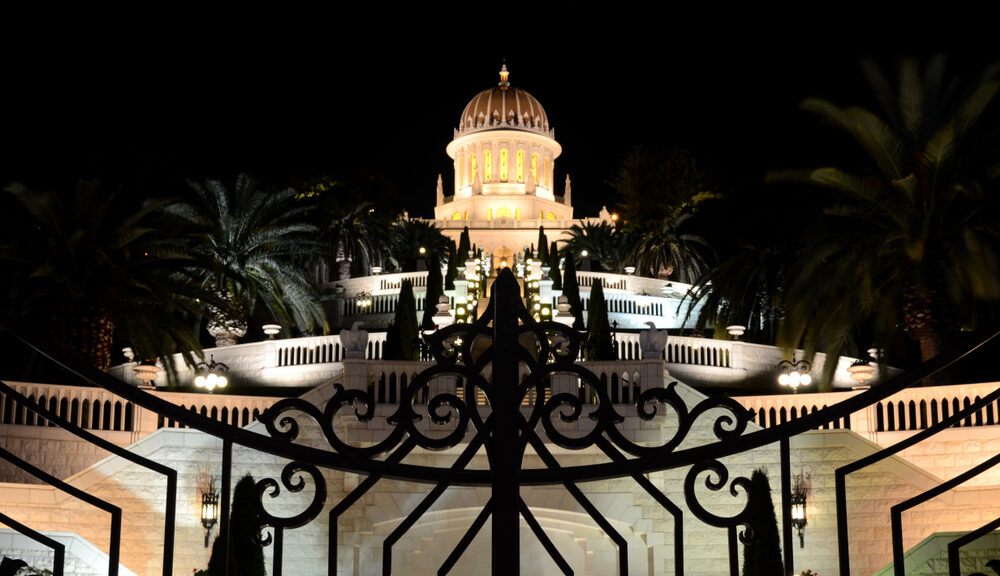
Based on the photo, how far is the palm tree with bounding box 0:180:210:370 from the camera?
70.8 feet

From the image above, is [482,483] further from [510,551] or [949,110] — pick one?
[949,110]

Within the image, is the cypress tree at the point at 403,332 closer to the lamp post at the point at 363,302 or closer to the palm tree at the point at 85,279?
the palm tree at the point at 85,279

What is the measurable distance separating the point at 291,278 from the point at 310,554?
14.5 metres

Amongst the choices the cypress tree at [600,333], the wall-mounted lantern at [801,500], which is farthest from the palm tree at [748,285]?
the wall-mounted lantern at [801,500]

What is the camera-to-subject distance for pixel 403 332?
92.8 ft

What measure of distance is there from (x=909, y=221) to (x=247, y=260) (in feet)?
65.1

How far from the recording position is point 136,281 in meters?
22.6

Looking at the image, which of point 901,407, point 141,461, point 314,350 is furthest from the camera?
point 314,350

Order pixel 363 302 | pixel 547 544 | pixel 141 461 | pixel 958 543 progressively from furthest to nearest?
1. pixel 363 302
2. pixel 547 544
3. pixel 141 461
4. pixel 958 543

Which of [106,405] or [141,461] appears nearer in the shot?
[141,461]

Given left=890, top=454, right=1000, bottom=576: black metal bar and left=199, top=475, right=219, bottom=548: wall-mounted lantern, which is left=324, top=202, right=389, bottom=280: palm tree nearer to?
left=199, top=475, right=219, bottom=548: wall-mounted lantern

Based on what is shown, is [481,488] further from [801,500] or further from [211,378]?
[211,378]

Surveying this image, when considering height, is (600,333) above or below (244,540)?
above

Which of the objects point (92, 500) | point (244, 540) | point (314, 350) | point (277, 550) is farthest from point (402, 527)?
point (314, 350)
